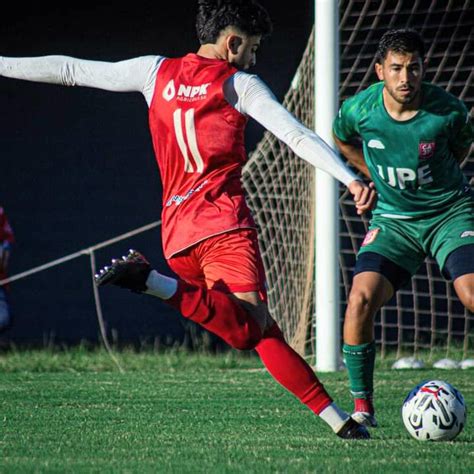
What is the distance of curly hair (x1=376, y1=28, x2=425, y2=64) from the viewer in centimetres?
555

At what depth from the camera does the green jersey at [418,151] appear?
5.67 meters

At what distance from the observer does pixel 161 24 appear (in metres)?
11.8

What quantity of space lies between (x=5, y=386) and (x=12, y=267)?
14.9ft

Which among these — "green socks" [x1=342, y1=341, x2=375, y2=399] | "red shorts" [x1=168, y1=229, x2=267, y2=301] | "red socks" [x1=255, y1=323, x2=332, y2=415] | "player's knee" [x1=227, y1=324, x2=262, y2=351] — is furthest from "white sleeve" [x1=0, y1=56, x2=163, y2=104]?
"green socks" [x1=342, y1=341, x2=375, y2=399]

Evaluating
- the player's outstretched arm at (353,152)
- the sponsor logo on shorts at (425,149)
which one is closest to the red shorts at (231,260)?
the sponsor logo on shorts at (425,149)

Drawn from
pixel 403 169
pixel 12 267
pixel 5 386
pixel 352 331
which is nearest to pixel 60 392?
pixel 5 386

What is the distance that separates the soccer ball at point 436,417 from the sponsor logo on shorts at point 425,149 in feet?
3.87

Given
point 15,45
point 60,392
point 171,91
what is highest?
point 15,45

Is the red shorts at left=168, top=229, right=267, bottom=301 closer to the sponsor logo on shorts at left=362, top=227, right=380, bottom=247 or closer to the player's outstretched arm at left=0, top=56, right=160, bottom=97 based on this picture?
the player's outstretched arm at left=0, top=56, right=160, bottom=97

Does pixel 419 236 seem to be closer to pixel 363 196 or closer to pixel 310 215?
pixel 363 196

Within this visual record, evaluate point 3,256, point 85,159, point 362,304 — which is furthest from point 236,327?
point 85,159

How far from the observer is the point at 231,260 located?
4.85m

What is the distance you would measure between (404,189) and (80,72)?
1.67 metres

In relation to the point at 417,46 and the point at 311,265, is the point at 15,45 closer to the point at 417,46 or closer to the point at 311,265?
the point at 311,265
